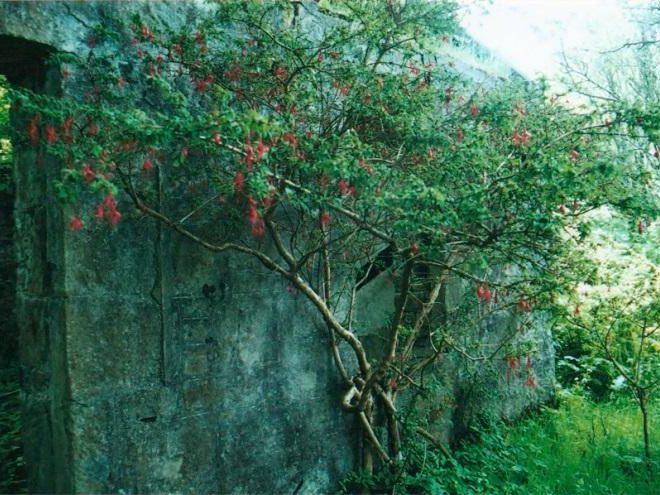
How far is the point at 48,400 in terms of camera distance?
3016 mm

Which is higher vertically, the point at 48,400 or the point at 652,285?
the point at 652,285

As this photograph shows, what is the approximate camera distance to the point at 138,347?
10.2ft

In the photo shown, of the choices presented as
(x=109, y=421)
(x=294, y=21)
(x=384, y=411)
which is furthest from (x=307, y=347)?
(x=294, y=21)

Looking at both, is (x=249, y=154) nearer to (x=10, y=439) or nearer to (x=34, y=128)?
(x=34, y=128)

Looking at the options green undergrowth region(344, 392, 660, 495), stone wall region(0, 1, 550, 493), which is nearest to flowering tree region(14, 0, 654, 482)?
stone wall region(0, 1, 550, 493)

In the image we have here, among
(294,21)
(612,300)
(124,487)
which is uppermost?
(294,21)

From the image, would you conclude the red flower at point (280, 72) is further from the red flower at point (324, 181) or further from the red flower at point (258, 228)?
the red flower at point (258, 228)

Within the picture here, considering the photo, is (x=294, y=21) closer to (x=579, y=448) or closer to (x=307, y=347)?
(x=307, y=347)

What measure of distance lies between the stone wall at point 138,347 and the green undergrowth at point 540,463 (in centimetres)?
91

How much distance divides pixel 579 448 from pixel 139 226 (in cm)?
396

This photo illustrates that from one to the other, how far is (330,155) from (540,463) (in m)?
3.08

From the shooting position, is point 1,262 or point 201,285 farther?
point 1,262

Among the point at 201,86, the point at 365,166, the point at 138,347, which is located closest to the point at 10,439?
the point at 138,347

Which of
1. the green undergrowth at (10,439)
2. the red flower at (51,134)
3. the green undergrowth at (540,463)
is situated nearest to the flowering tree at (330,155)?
the red flower at (51,134)
